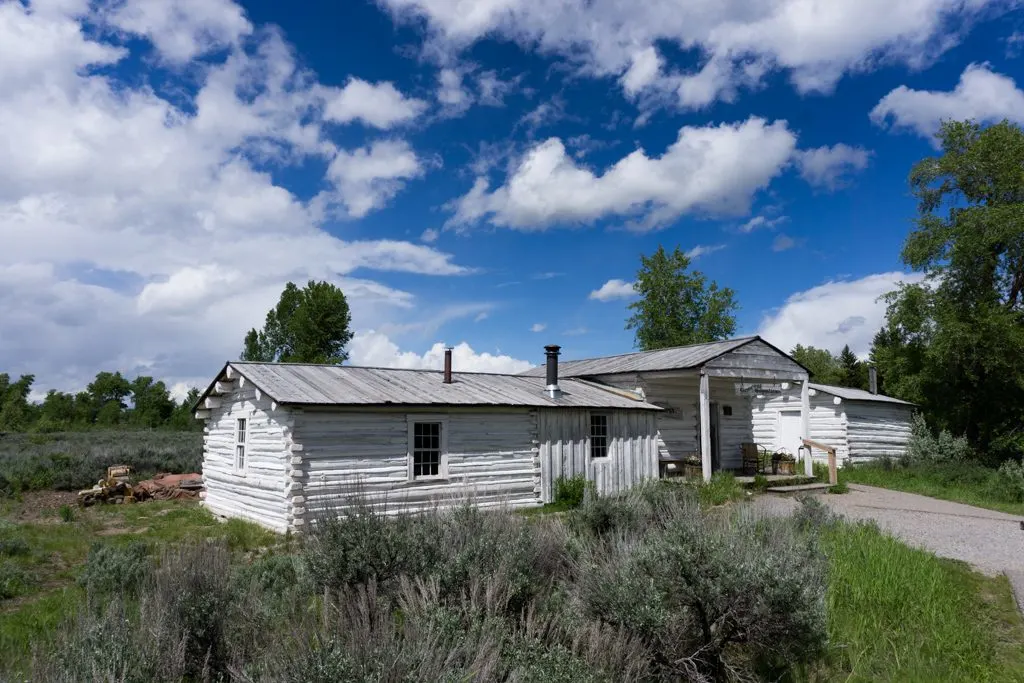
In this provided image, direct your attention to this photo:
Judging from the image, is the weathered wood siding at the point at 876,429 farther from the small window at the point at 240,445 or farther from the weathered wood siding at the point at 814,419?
the small window at the point at 240,445

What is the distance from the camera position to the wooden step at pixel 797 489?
712 inches

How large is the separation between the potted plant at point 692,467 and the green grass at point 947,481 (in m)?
5.66

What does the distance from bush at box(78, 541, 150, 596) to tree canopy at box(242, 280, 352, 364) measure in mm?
28471

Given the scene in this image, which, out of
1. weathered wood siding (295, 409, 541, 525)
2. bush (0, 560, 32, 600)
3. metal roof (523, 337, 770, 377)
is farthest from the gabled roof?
bush (0, 560, 32, 600)

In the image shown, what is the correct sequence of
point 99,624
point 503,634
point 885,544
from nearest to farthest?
point 99,624 < point 503,634 < point 885,544

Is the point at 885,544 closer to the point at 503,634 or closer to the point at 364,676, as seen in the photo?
the point at 503,634

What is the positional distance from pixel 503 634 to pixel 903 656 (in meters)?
4.31

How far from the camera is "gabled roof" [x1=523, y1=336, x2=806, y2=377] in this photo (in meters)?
18.6

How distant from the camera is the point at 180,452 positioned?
81.0 feet

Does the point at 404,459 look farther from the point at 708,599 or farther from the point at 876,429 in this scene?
the point at 876,429

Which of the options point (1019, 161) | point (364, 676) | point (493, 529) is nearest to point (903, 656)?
point (493, 529)

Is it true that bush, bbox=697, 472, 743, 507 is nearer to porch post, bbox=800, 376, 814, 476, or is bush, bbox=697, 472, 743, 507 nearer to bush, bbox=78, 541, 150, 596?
porch post, bbox=800, 376, 814, 476

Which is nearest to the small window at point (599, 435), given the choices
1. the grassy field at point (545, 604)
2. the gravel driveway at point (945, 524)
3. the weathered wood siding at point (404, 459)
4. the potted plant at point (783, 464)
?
the weathered wood siding at point (404, 459)

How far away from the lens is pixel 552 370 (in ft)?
58.1
